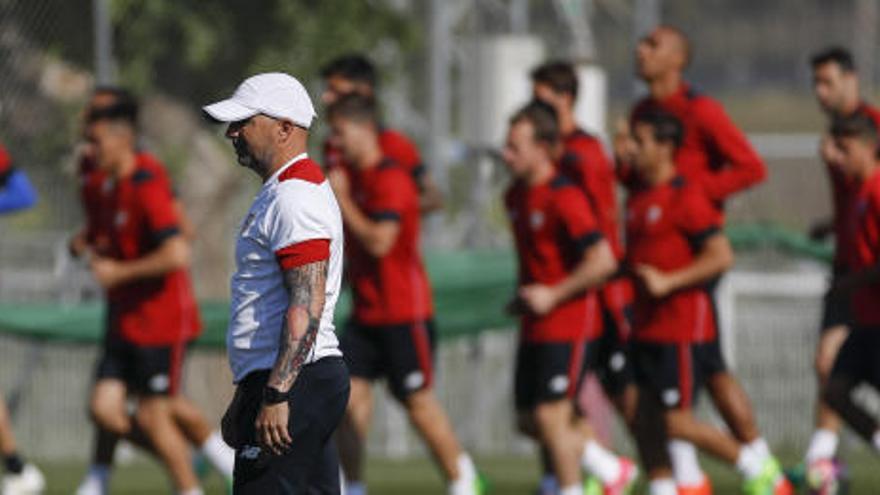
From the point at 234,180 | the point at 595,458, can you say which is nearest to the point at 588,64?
the point at 234,180

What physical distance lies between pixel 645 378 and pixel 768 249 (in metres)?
7.03

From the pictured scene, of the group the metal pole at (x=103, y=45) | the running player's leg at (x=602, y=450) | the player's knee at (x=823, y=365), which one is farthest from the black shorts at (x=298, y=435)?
the metal pole at (x=103, y=45)

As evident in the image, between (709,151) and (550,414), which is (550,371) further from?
(709,151)

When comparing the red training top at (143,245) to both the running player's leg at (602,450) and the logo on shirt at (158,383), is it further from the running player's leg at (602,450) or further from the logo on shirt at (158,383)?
the running player's leg at (602,450)

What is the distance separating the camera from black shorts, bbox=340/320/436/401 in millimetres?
13734

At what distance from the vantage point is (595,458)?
1386cm

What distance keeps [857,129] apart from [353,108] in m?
2.70

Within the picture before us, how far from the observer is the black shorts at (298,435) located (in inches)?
327

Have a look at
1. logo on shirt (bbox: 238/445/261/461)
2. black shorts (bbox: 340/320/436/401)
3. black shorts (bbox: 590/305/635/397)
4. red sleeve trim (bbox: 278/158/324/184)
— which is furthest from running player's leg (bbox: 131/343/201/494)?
red sleeve trim (bbox: 278/158/324/184)

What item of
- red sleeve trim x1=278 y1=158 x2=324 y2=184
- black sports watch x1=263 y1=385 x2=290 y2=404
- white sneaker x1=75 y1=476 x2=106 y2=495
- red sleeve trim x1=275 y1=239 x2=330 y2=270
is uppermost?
red sleeve trim x1=278 y1=158 x2=324 y2=184

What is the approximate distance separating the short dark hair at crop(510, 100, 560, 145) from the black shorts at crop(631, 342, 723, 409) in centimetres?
120

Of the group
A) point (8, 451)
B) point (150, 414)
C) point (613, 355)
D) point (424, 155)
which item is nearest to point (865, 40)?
point (424, 155)

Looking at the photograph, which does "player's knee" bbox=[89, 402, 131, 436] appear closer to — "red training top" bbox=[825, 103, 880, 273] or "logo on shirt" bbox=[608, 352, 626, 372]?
"logo on shirt" bbox=[608, 352, 626, 372]

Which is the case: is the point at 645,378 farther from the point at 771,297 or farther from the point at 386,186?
the point at 771,297
